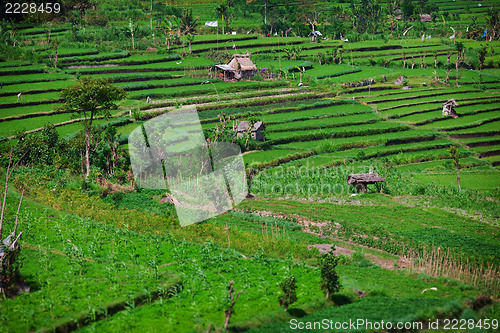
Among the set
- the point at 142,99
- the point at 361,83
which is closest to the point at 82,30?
the point at 142,99

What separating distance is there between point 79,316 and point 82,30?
5963 centimetres

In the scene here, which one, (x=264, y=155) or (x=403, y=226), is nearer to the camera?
(x=403, y=226)

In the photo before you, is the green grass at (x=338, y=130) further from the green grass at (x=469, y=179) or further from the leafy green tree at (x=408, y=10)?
the leafy green tree at (x=408, y=10)

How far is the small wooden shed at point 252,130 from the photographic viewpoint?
42.0 metres

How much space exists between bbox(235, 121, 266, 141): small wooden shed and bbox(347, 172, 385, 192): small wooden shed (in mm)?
10917

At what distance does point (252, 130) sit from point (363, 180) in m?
12.2

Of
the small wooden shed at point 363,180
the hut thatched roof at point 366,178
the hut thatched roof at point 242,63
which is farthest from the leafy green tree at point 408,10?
the hut thatched roof at point 366,178

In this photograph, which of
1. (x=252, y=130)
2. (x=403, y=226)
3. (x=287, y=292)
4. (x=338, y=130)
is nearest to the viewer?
(x=287, y=292)

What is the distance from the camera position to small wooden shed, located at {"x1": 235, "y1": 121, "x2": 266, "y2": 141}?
138 ft

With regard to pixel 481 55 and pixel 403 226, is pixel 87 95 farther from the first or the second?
pixel 481 55

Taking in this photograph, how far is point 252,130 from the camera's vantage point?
4234 cm

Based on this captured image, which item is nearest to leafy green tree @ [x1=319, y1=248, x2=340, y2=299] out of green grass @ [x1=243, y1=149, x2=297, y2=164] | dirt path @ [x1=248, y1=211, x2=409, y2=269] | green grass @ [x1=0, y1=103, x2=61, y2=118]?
dirt path @ [x1=248, y1=211, x2=409, y2=269]

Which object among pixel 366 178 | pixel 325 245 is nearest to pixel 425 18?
pixel 366 178

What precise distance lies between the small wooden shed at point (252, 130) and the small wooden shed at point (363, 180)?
10.9 meters
